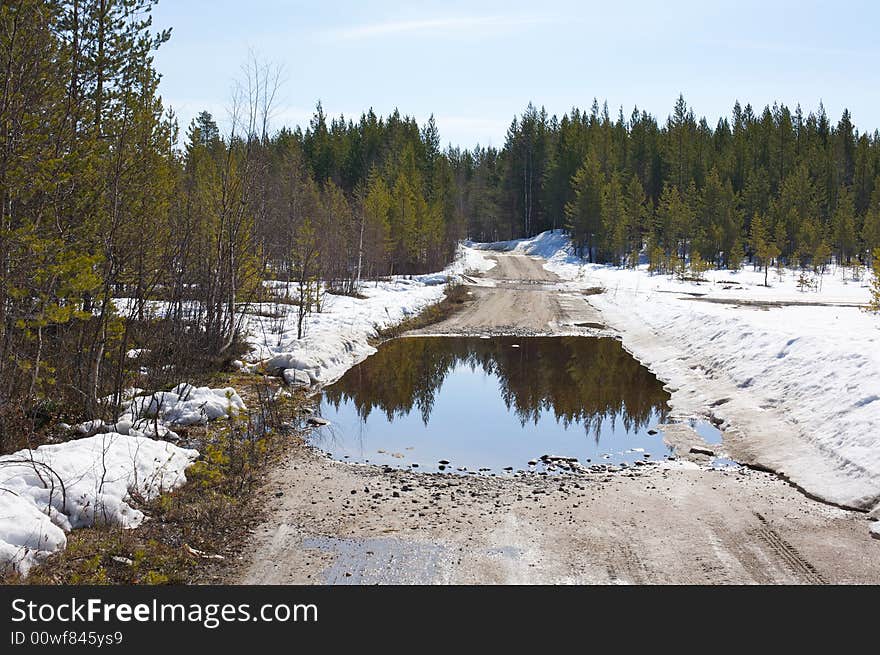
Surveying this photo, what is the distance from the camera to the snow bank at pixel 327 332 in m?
18.3

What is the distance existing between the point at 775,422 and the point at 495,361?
10.2m

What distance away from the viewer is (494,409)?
1540 centimetres

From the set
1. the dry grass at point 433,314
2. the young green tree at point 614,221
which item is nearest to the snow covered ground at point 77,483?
the dry grass at point 433,314

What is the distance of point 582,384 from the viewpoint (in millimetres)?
17734

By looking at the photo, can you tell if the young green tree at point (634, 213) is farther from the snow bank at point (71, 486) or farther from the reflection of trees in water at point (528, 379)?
the snow bank at point (71, 486)

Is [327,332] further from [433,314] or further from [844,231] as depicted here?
[844,231]

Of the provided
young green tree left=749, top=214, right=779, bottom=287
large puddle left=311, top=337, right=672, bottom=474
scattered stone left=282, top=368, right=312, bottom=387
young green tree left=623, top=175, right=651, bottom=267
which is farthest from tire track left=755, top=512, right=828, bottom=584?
young green tree left=623, top=175, right=651, bottom=267

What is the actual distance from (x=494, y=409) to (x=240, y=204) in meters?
8.97

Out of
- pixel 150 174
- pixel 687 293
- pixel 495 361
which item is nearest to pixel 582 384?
pixel 495 361

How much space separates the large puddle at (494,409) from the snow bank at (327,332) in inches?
29.5

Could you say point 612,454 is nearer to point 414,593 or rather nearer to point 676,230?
point 414,593

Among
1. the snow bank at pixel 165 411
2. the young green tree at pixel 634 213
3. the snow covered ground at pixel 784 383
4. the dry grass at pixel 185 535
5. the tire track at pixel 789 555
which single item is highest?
the young green tree at pixel 634 213

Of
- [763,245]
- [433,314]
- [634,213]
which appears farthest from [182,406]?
[634,213]

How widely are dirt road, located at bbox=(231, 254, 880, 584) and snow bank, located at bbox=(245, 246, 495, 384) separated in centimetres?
712
